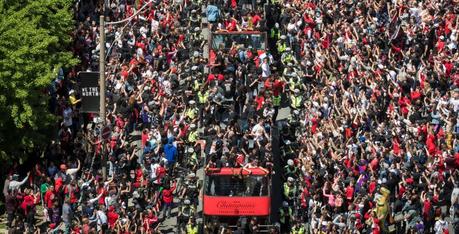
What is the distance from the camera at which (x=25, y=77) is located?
60.5 metres

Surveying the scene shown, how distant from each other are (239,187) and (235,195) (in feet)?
0.83

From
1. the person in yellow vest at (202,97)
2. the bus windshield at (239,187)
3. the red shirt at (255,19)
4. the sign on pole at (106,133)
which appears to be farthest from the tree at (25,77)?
the bus windshield at (239,187)

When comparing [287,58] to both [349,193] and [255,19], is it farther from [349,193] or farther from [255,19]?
[349,193]

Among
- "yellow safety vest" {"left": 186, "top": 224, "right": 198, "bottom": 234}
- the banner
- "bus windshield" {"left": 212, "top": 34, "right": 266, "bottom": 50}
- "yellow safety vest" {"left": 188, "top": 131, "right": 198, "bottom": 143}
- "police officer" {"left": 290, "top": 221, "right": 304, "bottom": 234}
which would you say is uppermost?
"bus windshield" {"left": 212, "top": 34, "right": 266, "bottom": 50}

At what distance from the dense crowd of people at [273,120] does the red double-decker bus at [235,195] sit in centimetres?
44

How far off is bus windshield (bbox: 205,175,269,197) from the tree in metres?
8.17

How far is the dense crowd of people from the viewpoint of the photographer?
53531 millimetres

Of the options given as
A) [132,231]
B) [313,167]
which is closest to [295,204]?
[313,167]

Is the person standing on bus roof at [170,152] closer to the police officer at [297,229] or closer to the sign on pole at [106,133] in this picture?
the sign on pole at [106,133]

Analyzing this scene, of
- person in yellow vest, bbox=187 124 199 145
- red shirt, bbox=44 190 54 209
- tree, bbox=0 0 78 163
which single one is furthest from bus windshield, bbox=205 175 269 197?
tree, bbox=0 0 78 163

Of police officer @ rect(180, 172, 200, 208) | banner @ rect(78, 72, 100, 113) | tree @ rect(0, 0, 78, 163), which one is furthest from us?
tree @ rect(0, 0, 78, 163)

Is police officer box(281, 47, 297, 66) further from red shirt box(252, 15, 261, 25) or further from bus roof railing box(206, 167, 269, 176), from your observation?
bus roof railing box(206, 167, 269, 176)

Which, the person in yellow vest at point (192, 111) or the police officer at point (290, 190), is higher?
the person in yellow vest at point (192, 111)

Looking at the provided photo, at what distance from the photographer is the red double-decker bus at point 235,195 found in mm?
53781
